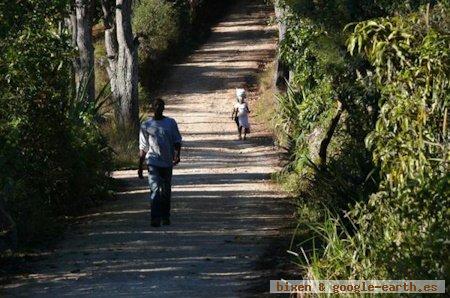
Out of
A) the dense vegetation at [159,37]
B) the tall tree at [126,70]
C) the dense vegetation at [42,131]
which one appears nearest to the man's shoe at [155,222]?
the dense vegetation at [42,131]

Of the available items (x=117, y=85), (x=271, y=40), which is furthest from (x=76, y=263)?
(x=271, y=40)

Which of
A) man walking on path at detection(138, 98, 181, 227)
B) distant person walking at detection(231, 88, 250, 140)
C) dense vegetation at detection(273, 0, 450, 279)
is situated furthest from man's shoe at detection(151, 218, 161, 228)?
distant person walking at detection(231, 88, 250, 140)

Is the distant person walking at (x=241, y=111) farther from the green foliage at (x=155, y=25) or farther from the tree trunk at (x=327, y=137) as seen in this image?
the green foliage at (x=155, y=25)

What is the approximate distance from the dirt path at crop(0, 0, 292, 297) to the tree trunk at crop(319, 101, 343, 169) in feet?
3.01

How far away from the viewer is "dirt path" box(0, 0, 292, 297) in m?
11.4

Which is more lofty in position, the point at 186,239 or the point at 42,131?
the point at 42,131

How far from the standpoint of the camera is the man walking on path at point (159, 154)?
575 inches

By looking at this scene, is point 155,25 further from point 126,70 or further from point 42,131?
point 42,131

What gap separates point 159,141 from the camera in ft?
47.8

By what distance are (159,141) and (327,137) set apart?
3123 mm

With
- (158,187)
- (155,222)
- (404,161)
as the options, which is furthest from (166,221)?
(404,161)

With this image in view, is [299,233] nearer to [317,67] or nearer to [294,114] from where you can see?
[317,67]

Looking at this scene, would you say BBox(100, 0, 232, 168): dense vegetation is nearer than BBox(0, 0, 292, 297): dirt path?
No

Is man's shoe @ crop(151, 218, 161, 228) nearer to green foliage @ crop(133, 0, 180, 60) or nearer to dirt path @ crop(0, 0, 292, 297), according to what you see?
dirt path @ crop(0, 0, 292, 297)
